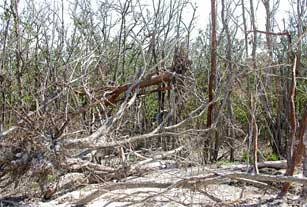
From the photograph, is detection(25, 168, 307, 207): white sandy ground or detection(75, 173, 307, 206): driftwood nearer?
detection(75, 173, 307, 206): driftwood

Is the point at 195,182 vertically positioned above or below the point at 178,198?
above

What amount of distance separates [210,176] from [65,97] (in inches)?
93.0

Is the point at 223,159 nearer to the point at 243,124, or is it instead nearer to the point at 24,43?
the point at 243,124

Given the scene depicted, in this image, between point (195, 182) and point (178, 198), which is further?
point (178, 198)

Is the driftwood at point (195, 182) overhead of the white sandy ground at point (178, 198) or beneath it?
overhead

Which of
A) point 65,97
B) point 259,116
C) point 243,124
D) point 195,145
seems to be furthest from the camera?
point 243,124

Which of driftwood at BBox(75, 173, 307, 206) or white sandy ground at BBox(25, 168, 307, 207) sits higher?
driftwood at BBox(75, 173, 307, 206)

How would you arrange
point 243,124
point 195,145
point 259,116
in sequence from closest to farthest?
point 195,145 < point 259,116 < point 243,124

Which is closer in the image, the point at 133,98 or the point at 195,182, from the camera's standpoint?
the point at 195,182

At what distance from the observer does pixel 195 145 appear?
6.14 metres

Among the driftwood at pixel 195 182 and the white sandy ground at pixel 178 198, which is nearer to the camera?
the driftwood at pixel 195 182

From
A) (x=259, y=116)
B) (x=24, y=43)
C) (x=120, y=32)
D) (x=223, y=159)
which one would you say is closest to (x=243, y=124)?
(x=259, y=116)

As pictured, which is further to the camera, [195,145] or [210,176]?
[195,145]

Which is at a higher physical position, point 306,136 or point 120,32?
point 120,32
